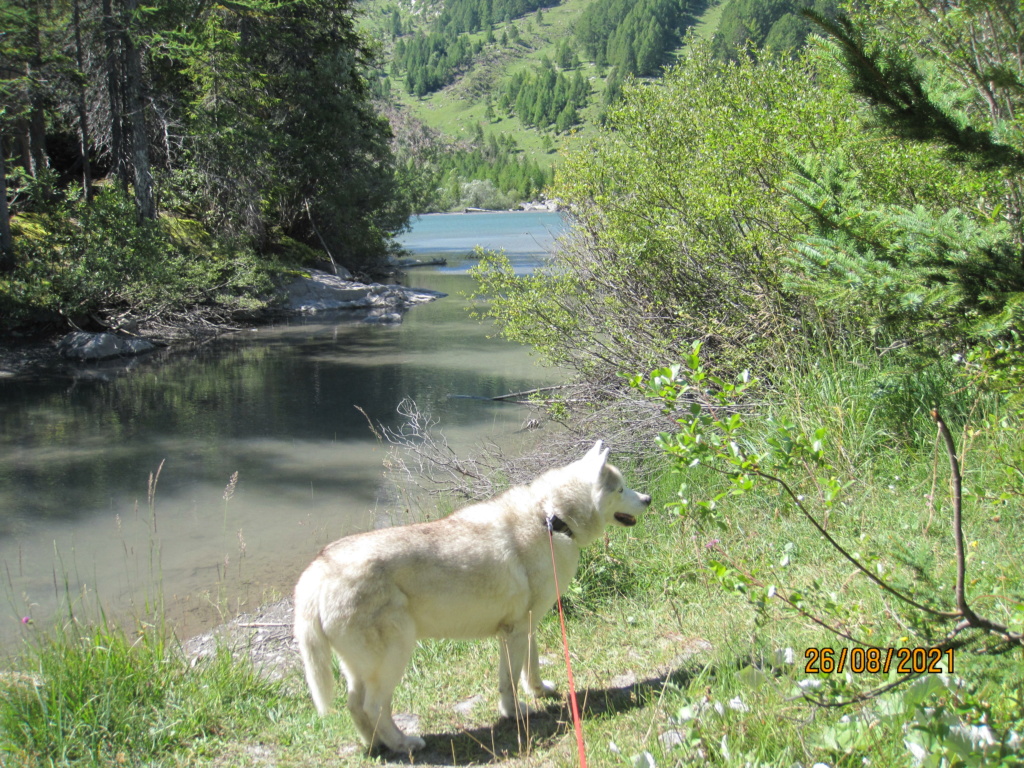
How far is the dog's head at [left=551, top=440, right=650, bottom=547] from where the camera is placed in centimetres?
504

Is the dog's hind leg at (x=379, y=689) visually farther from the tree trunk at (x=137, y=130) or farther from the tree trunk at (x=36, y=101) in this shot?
the tree trunk at (x=137, y=130)

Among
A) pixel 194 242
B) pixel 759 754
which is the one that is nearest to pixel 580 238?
pixel 759 754

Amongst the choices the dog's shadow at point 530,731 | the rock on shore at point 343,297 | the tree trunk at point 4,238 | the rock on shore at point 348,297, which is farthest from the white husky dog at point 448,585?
the rock on shore at point 343,297

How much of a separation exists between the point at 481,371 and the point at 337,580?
16.6 m

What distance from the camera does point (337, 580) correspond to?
4.23 m

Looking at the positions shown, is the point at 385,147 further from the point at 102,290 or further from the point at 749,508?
the point at 749,508

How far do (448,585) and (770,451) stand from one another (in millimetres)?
2041

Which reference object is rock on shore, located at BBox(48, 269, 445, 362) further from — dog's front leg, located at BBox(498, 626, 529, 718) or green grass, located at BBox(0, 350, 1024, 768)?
dog's front leg, located at BBox(498, 626, 529, 718)

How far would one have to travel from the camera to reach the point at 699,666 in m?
4.62

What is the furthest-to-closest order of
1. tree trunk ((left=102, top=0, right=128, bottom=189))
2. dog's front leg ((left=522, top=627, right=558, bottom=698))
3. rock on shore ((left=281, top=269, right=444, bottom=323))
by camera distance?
rock on shore ((left=281, top=269, right=444, bottom=323)) → tree trunk ((left=102, top=0, right=128, bottom=189)) → dog's front leg ((left=522, top=627, right=558, bottom=698))

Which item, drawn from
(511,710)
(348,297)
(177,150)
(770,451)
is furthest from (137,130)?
(770,451)

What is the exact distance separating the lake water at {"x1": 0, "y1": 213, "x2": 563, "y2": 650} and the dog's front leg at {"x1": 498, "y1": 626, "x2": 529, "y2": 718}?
9.26 ft
